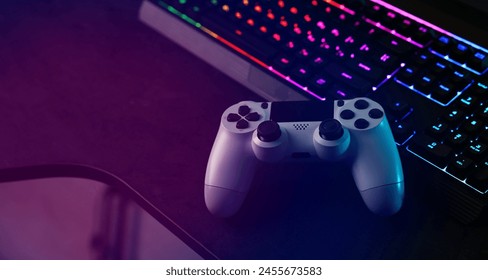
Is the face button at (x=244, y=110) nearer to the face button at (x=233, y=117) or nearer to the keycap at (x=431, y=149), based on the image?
the face button at (x=233, y=117)

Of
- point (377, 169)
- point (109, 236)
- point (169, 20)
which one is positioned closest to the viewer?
point (377, 169)

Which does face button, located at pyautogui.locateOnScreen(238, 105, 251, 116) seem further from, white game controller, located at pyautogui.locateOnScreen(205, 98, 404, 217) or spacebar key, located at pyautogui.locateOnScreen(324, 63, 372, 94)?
spacebar key, located at pyautogui.locateOnScreen(324, 63, 372, 94)

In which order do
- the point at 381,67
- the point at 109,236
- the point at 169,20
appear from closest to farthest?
the point at 381,67 < the point at 169,20 < the point at 109,236

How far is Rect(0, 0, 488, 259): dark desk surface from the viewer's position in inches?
18.6

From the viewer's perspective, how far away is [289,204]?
1.62ft

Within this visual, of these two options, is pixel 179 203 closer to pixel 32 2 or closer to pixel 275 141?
pixel 275 141

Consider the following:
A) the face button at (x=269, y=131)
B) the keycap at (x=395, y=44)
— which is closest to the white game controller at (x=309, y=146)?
the face button at (x=269, y=131)

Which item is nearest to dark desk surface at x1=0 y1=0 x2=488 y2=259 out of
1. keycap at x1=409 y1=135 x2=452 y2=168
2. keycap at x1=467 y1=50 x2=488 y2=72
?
keycap at x1=409 y1=135 x2=452 y2=168

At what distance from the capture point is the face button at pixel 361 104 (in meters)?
0.48

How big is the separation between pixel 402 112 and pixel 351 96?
0.16 feet

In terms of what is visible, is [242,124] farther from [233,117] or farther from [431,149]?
[431,149]

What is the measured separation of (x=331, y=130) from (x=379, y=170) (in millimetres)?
47

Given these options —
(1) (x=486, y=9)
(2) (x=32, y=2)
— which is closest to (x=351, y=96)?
(1) (x=486, y=9)

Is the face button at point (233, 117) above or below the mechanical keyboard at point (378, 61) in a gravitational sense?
below
